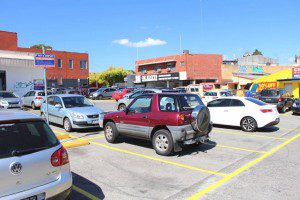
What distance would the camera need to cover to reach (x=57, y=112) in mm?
12719

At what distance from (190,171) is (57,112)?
25.5ft

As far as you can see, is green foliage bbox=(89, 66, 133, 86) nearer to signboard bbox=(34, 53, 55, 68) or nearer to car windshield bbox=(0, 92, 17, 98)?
car windshield bbox=(0, 92, 17, 98)

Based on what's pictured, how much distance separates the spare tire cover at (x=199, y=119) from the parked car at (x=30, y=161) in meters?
4.34

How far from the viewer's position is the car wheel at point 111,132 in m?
9.64

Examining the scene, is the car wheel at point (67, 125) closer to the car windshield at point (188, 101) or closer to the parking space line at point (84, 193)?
the car windshield at point (188, 101)

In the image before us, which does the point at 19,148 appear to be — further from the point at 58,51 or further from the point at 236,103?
the point at 58,51

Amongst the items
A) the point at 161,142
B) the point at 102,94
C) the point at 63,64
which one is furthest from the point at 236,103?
the point at 63,64

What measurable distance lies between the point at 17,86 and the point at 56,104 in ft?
58.6

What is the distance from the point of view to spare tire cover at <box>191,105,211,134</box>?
7961 millimetres

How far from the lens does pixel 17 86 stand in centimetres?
2831

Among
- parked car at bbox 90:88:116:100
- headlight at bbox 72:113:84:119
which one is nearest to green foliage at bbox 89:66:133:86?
parked car at bbox 90:88:116:100

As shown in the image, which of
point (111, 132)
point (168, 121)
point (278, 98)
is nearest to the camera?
point (168, 121)

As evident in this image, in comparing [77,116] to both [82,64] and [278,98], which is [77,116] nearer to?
[278,98]

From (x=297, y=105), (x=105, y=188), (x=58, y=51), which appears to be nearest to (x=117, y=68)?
(x=58, y=51)
